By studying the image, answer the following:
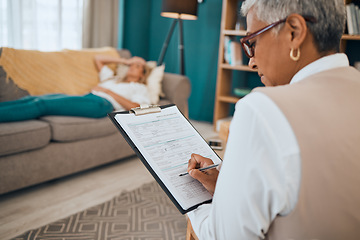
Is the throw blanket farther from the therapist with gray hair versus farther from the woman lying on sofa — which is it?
the therapist with gray hair

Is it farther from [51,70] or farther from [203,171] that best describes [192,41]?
[203,171]

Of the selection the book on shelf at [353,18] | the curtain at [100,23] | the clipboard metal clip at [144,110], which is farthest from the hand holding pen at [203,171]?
the curtain at [100,23]

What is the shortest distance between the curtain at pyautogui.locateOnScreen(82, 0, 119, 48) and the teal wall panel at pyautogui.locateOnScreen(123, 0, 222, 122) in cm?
24

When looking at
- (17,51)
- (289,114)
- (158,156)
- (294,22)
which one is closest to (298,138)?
(289,114)

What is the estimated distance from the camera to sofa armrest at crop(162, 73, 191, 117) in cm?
300

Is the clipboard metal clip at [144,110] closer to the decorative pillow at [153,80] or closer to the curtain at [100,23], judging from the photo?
the decorative pillow at [153,80]

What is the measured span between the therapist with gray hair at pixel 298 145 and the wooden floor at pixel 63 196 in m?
1.40

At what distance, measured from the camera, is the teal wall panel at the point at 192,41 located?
399cm

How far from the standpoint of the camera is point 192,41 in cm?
414

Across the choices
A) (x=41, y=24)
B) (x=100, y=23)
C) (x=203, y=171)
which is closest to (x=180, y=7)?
(x=100, y=23)

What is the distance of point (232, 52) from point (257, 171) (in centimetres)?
316

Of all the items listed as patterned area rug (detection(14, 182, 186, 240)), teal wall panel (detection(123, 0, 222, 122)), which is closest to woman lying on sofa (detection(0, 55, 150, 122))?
patterned area rug (detection(14, 182, 186, 240))

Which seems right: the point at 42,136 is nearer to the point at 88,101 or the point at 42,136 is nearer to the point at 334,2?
the point at 88,101

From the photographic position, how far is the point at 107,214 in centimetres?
183
